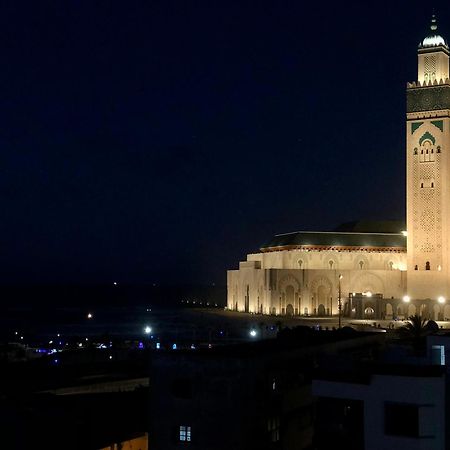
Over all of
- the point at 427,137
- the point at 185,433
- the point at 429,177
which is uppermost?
the point at 427,137

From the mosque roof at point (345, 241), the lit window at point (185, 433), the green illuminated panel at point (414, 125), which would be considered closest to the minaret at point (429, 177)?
the green illuminated panel at point (414, 125)

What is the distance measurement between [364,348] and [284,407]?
6882 millimetres

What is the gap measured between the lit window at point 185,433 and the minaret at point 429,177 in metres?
42.4

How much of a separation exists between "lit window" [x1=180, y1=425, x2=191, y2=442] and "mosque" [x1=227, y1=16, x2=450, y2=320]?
4070 cm

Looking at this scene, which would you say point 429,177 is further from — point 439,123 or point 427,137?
point 439,123

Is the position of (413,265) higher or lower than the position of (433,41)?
lower

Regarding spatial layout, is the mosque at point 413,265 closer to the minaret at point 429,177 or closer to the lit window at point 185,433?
the minaret at point 429,177

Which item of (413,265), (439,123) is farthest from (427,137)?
(413,265)

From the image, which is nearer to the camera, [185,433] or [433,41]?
[185,433]

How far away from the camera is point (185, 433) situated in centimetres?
1702

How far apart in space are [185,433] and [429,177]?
44.1m

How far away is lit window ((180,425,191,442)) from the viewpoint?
55.6ft

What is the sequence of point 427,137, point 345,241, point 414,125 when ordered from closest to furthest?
1. point 427,137
2. point 414,125
3. point 345,241

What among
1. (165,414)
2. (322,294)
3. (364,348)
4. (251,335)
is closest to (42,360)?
(251,335)
